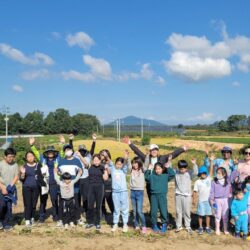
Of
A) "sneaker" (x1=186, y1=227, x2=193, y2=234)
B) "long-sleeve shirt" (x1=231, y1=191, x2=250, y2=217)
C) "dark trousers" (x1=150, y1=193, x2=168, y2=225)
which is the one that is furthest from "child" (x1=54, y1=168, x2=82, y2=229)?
"long-sleeve shirt" (x1=231, y1=191, x2=250, y2=217)

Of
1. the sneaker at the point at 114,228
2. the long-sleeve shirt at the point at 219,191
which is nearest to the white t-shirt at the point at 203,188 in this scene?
the long-sleeve shirt at the point at 219,191

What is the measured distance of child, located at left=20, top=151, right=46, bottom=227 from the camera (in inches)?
277

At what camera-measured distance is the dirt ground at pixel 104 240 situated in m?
5.99

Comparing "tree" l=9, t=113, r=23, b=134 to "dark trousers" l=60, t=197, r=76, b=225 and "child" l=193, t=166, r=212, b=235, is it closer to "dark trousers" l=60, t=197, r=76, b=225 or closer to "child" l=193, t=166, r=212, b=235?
"dark trousers" l=60, t=197, r=76, b=225

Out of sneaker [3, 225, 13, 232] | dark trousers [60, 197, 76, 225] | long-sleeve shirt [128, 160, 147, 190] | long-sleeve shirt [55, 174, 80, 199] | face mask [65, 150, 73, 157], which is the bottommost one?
sneaker [3, 225, 13, 232]

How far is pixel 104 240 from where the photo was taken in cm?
628

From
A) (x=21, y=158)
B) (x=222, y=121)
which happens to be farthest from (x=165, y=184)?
(x=222, y=121)

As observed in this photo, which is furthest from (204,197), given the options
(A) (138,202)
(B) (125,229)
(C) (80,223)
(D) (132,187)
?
(C) (80,223)

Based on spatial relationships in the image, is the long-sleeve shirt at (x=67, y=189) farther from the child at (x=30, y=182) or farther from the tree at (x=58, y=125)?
the tree at (x=58, y=125)

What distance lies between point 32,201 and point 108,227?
1642mm

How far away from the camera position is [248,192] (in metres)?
6.53

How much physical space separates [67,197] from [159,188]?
1.85 m

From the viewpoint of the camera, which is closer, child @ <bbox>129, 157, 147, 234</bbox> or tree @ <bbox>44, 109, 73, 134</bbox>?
child @ <bbox>129, 157, 147, 234</bbox>

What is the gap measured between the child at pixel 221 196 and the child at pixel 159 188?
85 cm
